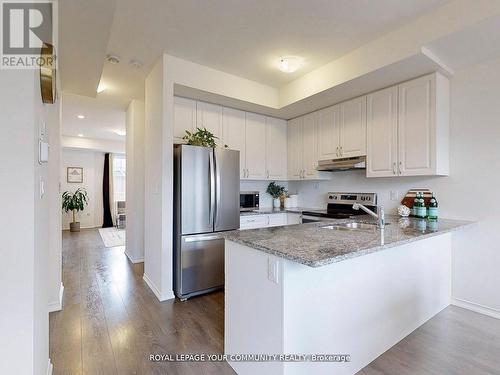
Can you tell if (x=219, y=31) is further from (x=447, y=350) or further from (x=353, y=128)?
(x=447, y=350)

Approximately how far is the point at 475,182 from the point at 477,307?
1236mm

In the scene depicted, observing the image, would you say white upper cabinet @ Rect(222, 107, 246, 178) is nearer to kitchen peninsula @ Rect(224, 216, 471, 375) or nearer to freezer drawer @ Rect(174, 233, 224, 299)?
freezer drawer @ Rect(174, 233, 224, 299)

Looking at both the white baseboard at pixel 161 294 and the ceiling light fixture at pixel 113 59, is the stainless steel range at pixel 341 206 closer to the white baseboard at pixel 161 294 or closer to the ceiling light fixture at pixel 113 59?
the white baseboard at pixel 161 294

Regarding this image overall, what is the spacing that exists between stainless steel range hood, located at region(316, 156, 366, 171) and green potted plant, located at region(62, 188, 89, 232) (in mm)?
7054

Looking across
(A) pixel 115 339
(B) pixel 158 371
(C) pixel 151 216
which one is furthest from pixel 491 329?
(C) pixel 151 216

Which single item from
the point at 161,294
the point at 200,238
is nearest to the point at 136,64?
the point at 200,238

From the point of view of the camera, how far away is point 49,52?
4.11 feet

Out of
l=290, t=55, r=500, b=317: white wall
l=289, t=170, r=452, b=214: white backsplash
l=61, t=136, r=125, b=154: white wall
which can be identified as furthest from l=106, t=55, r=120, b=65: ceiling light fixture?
l=61, t=136, r=125, b=154: white wall

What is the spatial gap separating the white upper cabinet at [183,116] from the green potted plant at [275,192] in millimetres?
1725

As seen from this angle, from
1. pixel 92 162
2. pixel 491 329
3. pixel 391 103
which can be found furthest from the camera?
pixel 92 162

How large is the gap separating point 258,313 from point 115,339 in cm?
138

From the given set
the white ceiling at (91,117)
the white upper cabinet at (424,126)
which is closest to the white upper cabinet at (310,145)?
the white upper cabinet at (424,126)

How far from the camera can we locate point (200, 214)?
298cm

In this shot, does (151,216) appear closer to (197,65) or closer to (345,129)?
(197,65)
